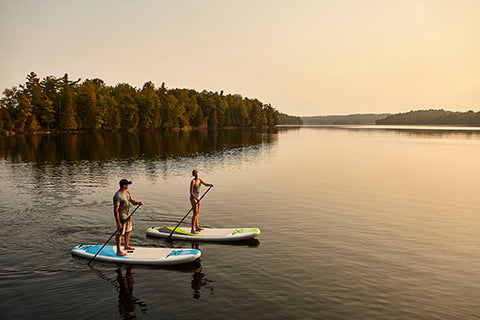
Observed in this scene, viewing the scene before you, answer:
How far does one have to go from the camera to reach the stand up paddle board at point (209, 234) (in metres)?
17.9

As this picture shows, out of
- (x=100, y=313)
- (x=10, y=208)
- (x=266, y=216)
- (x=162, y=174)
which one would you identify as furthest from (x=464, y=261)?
(x=162, y=174)

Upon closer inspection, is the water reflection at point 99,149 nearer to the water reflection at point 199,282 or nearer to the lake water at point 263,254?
the lake water at point 263,254

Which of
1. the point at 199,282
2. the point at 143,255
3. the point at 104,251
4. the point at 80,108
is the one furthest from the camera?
the point at 80,108

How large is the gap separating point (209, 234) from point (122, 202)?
5515mm

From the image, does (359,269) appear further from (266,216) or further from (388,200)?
(388,200)

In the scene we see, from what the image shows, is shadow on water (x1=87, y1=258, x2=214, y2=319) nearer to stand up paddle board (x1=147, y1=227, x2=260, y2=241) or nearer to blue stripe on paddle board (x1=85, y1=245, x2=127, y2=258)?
blue stripe on paddle board (x1=85, y1=245, x2=127, y2=258)

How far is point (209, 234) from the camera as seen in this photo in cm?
1819

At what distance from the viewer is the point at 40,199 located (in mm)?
26656

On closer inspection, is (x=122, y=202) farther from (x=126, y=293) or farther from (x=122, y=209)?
(x=126, y=293)

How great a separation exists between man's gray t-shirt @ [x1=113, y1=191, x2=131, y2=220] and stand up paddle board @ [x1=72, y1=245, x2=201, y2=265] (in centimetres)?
182

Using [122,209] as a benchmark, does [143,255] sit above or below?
below

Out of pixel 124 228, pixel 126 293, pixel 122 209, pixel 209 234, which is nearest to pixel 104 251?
pixel 124 228

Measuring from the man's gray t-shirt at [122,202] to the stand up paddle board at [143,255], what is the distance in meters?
1.82

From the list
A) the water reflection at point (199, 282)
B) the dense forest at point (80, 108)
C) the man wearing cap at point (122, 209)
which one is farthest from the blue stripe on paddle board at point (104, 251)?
the dense forest at point (80, 108)
